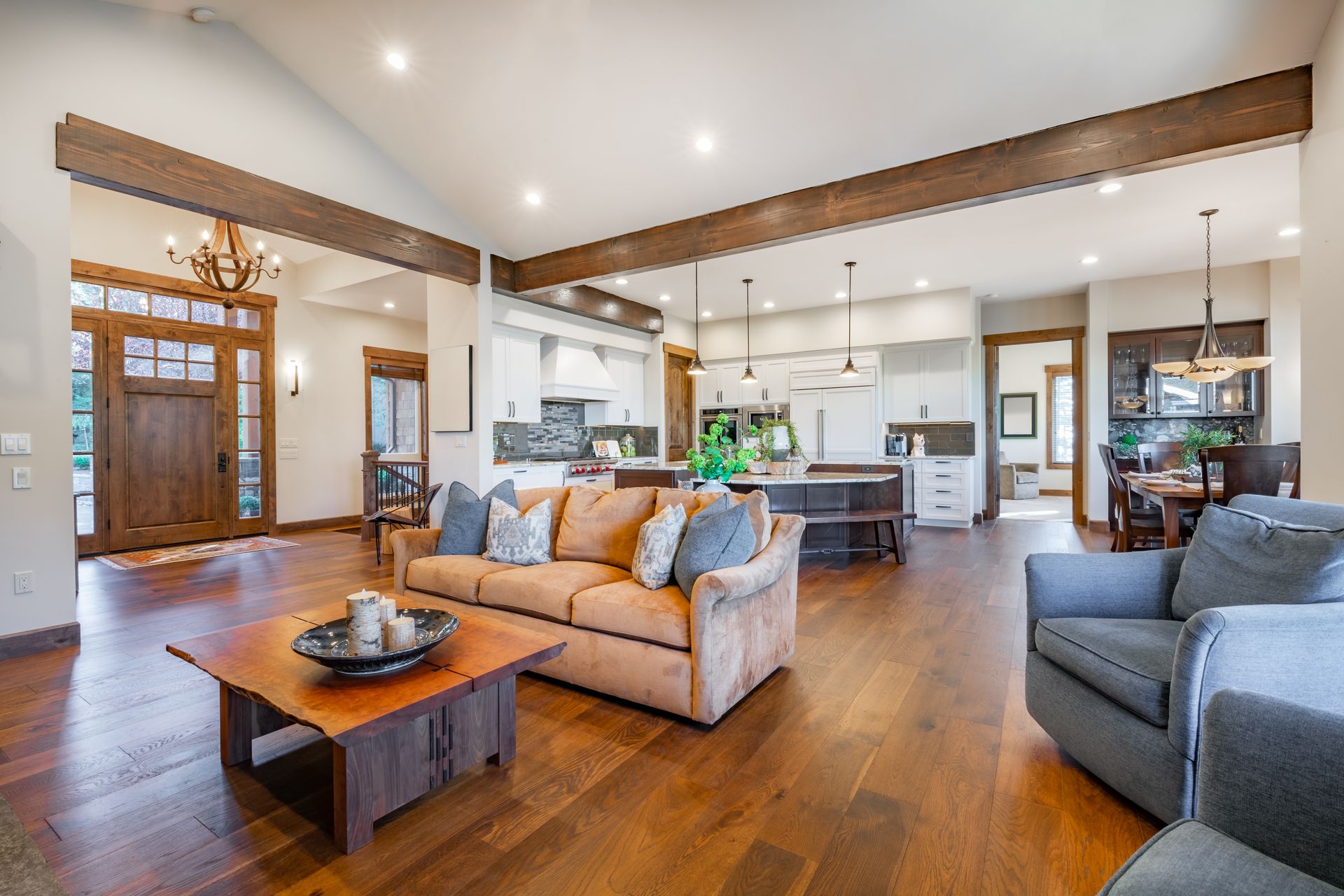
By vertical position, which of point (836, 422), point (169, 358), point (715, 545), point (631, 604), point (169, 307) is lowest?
point (631, 604)

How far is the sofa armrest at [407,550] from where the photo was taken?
345cm

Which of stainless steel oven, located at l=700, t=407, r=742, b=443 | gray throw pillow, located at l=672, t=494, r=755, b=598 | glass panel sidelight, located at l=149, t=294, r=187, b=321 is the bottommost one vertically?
A: gray throw pillow, located at l=672, t=494, r=755, b=598

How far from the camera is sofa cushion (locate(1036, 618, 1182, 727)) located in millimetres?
1628

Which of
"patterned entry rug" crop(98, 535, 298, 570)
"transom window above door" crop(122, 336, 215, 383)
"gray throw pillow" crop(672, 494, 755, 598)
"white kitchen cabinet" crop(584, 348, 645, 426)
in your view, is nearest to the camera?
"gray throw pillow" crop(672, 494, 755, 598)

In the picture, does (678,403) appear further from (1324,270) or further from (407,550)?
(1324,270)

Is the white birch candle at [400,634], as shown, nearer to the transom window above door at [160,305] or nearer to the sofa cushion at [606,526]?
the sofa cushion at [606,526]

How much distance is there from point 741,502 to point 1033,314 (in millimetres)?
6755

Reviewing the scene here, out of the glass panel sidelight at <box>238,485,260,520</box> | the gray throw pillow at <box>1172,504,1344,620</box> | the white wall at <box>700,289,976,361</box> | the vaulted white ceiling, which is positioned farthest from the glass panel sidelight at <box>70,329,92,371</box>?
the gray throw pillow at <box>1172,504,1344,620</box>

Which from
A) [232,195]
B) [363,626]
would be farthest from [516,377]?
[363,626]

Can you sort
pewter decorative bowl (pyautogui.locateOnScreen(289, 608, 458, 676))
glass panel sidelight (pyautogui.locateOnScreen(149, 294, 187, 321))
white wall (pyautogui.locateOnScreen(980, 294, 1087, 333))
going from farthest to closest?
1. white wall (pyautogui.locateOnScreen(980, 294, 1087, 333))
2. glass panel sidelight (pyautogui.locateOnScreen(149, 294, 187, 321))
3. pewter decorative bowl (pyautogui.locateOnScreen(289, 608, 458, 676))

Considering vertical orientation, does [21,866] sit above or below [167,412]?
below

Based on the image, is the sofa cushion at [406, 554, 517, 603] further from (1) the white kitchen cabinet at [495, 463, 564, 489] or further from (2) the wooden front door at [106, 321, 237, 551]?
(2) the wooden front door at [106, 321, 237, 551]

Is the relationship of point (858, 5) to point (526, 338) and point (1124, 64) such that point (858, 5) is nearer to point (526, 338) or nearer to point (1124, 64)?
point (1124, 64)

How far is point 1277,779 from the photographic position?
930 millimetres
